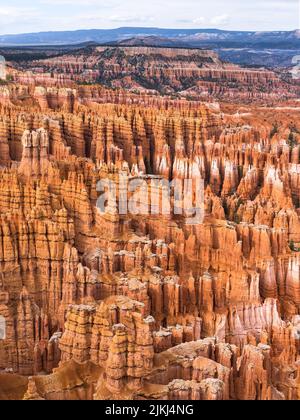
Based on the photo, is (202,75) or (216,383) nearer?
(216,383)

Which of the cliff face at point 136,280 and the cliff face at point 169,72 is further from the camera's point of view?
the cliff face at point 169,72

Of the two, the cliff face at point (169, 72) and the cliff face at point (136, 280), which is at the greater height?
the cliff face at point (169, 72)

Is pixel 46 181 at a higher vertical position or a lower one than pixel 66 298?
higher
